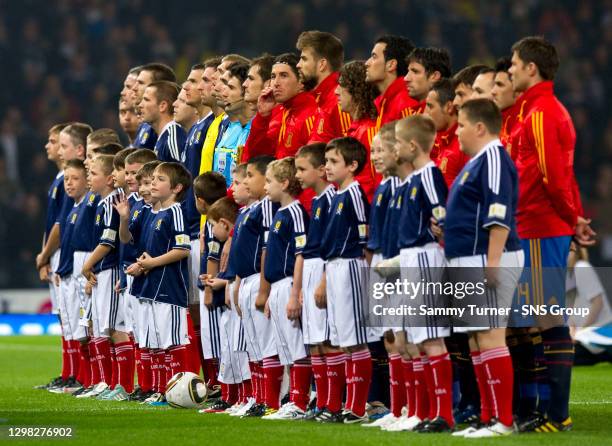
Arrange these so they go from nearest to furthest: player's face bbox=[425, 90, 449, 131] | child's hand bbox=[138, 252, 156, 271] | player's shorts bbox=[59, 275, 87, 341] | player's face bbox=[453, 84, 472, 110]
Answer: player's face bbox=[453, 84, 472, 110] < player's face bbox=[425, 90, 449, 131] < child's hand bbox=[138, 252, 156, 271] < player's shorts bbox=[59, 275, 87, 341]

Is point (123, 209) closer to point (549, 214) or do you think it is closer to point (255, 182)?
point (255, 182)

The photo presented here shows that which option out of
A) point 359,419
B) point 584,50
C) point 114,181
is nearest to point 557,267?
point 359,419

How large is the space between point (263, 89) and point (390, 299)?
7.89ft

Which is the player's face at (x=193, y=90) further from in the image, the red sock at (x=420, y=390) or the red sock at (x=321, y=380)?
the red sock at (x=420, y=390)

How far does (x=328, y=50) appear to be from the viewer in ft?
27.8

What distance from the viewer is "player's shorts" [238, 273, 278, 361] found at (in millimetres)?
7949

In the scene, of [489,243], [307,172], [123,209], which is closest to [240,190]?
[307,172]

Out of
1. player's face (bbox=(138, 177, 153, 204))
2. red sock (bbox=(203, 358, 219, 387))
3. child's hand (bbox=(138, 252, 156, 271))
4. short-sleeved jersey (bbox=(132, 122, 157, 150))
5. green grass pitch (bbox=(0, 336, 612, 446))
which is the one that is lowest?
green grass pitch (bbox=(0, 336, 612, 446))

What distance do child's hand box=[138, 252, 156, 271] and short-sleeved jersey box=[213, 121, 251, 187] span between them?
2.51ft

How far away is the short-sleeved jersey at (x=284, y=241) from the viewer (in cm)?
772

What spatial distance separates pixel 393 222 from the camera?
22.4ft

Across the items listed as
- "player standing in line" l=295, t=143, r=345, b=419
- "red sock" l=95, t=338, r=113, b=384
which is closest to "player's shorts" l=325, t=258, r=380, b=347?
"player standing in line" l=295, t=143, r=345, b=419

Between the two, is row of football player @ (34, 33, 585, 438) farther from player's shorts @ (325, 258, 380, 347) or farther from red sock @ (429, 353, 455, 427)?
red sock @ (429, 353, 455, 427)

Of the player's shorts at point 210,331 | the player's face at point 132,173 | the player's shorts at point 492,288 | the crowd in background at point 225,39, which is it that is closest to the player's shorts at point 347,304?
the player's shorts at point 492,288
